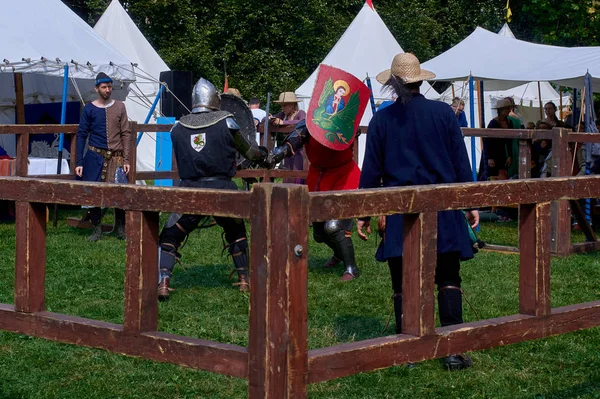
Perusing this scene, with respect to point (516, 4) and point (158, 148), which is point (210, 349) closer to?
point (158, 148)

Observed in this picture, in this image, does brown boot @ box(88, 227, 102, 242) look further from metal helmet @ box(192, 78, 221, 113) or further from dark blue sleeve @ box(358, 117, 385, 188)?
dark blue sleeve @ box(358, 117, 385, 188)

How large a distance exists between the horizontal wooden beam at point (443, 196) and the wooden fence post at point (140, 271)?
642 millimetres

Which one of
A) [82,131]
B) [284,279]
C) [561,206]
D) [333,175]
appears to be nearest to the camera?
[284,279]

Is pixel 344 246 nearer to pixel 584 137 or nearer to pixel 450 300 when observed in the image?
pixel 584 137

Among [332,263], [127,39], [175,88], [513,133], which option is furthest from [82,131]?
[127,39]

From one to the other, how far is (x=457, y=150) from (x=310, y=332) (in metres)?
1.54

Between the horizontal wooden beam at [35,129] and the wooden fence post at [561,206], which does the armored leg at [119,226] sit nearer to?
the horizontal wooden beam at [35,129]

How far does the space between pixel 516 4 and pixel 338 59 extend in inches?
675

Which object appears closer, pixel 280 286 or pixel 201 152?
pixel 280 286

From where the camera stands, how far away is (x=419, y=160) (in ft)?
15.8

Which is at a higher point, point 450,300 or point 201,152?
point 201,152

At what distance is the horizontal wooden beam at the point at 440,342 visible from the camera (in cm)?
285

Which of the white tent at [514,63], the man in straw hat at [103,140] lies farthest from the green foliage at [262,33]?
the man in straw hat at [103,140]

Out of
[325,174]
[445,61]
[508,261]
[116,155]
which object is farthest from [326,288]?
[445,61]
